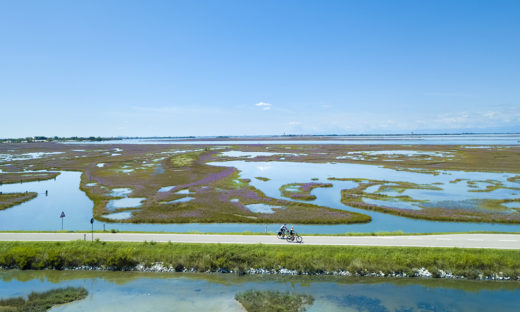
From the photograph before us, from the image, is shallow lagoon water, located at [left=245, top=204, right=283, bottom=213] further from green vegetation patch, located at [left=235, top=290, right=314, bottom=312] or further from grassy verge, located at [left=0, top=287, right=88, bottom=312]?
grassy verge, located at [left=0, top=287, right=88, bottom=312]

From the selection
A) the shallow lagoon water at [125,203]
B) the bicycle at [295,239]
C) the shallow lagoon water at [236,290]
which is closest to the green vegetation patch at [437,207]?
the shallow lagoon water at [236,290]

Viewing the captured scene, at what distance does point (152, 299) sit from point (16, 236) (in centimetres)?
1989

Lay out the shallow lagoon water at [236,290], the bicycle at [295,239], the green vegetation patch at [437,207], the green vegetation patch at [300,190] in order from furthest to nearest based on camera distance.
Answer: the green vegetation patch at [300,190], the green vegetation patch at [437,207], the bicycle at [295,239], the shallow lagoon water at [236,290]

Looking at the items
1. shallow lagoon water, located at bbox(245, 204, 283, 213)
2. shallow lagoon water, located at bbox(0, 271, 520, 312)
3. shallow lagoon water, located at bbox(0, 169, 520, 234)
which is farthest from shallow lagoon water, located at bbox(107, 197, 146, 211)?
shallow lagoon water, located at bbox(0, 271, 520, 312)

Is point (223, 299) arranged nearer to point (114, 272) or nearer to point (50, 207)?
point (114, 272)

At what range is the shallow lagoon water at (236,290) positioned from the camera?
21.5m

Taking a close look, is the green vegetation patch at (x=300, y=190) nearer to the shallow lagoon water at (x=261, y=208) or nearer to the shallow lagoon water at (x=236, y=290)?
the shallow lagoon water at (x=261, y=208)

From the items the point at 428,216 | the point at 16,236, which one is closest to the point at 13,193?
the point at 16,236

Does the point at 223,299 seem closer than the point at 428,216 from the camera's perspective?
Yes

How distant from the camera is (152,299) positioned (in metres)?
22.6

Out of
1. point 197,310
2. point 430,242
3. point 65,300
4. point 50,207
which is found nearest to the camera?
point 197,310

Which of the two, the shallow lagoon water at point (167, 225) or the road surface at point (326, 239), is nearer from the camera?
the road surface at point (326, 239)

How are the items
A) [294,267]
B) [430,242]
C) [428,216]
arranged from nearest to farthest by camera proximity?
[294,267] → [430,242] → [428,216]

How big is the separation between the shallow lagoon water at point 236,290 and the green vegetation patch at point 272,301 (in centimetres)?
62
